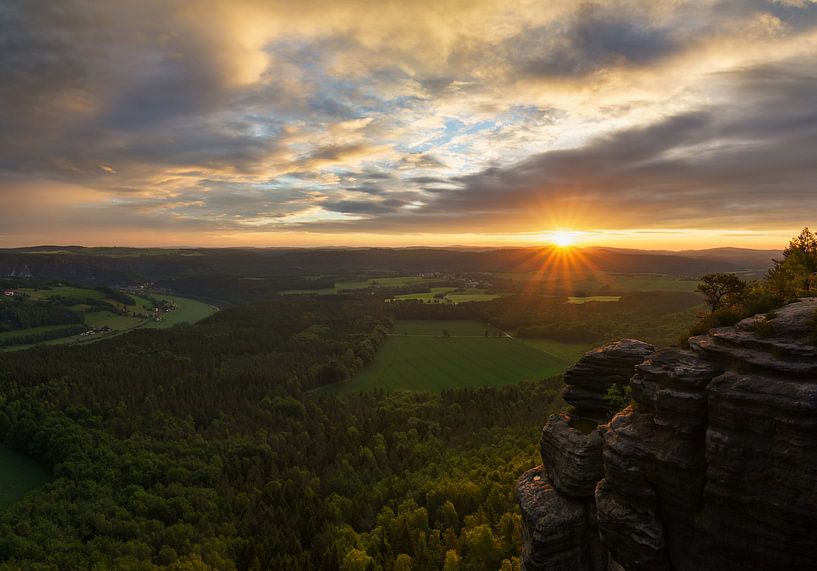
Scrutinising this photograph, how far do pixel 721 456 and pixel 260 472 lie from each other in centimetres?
10947

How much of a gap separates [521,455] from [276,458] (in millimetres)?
65365

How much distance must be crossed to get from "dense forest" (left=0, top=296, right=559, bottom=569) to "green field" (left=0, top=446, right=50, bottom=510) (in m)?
3.70

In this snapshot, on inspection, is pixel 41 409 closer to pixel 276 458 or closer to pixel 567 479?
pixel 276 458

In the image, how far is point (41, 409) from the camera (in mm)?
149875

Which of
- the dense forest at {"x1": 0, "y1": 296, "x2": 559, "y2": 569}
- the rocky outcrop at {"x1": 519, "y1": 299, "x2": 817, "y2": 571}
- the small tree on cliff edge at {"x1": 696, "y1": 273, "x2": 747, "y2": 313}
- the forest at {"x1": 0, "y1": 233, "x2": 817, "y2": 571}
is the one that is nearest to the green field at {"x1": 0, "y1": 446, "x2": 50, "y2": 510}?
the forest at {"x1": 0, "y1": 233, "x2": 817, "y2": 571}

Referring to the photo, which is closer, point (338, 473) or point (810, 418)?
point (810, 418)

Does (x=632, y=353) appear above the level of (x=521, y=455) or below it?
above

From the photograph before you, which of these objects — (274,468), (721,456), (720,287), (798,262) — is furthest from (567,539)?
(274,468)

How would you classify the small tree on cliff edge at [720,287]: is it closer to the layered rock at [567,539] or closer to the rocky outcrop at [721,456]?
the rocky outcrop at [721,456]

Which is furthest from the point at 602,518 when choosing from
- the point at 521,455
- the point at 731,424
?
the point at 521,455

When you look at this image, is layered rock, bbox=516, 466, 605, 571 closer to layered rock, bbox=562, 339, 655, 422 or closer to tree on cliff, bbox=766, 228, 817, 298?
layered rock, bbox=562, 339, 655, 422

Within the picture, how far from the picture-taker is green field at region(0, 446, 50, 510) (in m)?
116

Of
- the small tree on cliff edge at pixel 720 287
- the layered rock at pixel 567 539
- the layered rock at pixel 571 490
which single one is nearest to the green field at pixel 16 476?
the layered rock at pixel 571 490

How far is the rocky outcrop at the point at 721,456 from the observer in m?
26.4
